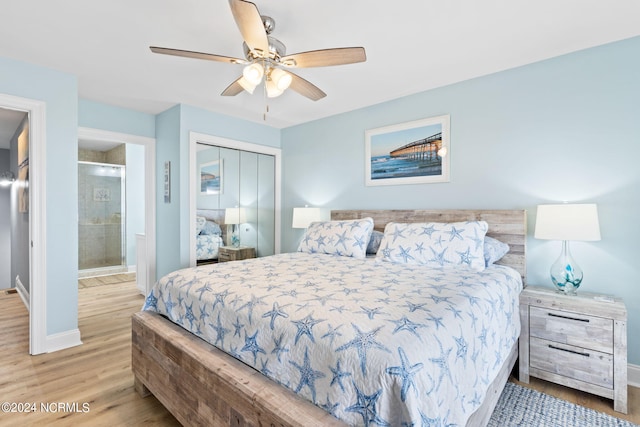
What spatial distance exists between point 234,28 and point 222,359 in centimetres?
201

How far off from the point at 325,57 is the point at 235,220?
2.72 m

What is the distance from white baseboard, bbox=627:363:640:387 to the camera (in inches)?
83.6

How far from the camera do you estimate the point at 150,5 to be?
1.82m

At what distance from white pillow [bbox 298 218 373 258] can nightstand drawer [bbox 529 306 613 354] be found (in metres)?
1.39

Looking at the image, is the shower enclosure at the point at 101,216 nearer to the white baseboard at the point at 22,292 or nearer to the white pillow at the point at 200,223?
the white baseboard at the point at 22,292

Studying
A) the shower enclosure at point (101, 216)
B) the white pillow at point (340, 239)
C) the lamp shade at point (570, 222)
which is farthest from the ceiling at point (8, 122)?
the lamp shade at point (570, 222)

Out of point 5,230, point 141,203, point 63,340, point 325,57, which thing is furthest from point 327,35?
point 5,230

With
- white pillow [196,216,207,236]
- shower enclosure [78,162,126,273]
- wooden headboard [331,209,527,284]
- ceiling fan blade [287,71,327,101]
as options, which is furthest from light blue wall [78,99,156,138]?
A: wooden headboard [331,209,527,284]

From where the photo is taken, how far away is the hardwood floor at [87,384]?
72.4 inches

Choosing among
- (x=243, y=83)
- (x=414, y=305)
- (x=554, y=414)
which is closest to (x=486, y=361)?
(x=414, y=305)

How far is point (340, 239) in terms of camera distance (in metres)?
2.96

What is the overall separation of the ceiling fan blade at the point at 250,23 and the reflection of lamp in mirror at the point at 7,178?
5.16m

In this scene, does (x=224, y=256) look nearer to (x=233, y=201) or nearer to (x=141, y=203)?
(x=233, y=201)

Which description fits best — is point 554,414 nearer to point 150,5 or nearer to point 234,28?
point 234,28
